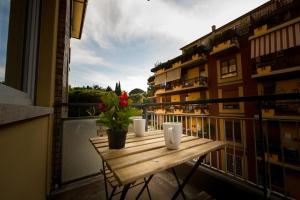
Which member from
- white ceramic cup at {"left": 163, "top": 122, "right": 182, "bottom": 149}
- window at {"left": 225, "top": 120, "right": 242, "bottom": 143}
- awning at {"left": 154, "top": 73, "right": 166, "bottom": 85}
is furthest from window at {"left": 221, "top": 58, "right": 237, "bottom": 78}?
white ceramic cup at {"left": 163, "top": 122, "right": 182, "bottom": 149}

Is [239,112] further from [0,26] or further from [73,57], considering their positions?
[0,26]

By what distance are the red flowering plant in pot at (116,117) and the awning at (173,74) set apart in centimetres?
1525

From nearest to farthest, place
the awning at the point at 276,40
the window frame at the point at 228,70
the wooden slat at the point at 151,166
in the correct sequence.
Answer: the wooden slat at the point at 151,166 < the awning at the point at 276,40 < the window frame at the point at 228,70

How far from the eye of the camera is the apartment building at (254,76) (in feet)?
25.4

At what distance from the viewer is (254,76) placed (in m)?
9.38

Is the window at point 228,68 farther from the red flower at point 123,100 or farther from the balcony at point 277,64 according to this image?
the red flower at point 123,100

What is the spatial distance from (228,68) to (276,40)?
11.0 ft

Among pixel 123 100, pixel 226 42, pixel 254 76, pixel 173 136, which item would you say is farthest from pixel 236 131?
pixel 123 100

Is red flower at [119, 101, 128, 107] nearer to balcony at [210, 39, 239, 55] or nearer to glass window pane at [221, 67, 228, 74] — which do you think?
balcony at [210, 39, 239, 55]

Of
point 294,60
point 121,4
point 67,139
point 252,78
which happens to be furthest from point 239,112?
point 67,139

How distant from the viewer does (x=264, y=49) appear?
888 cm

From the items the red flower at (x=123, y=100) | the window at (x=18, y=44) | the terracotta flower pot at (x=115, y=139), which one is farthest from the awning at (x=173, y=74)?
the terracotta flower pot at (x=115, y=139)

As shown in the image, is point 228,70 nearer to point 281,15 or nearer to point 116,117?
point 281,15

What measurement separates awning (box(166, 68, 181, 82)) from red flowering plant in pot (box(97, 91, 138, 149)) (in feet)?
50.0
